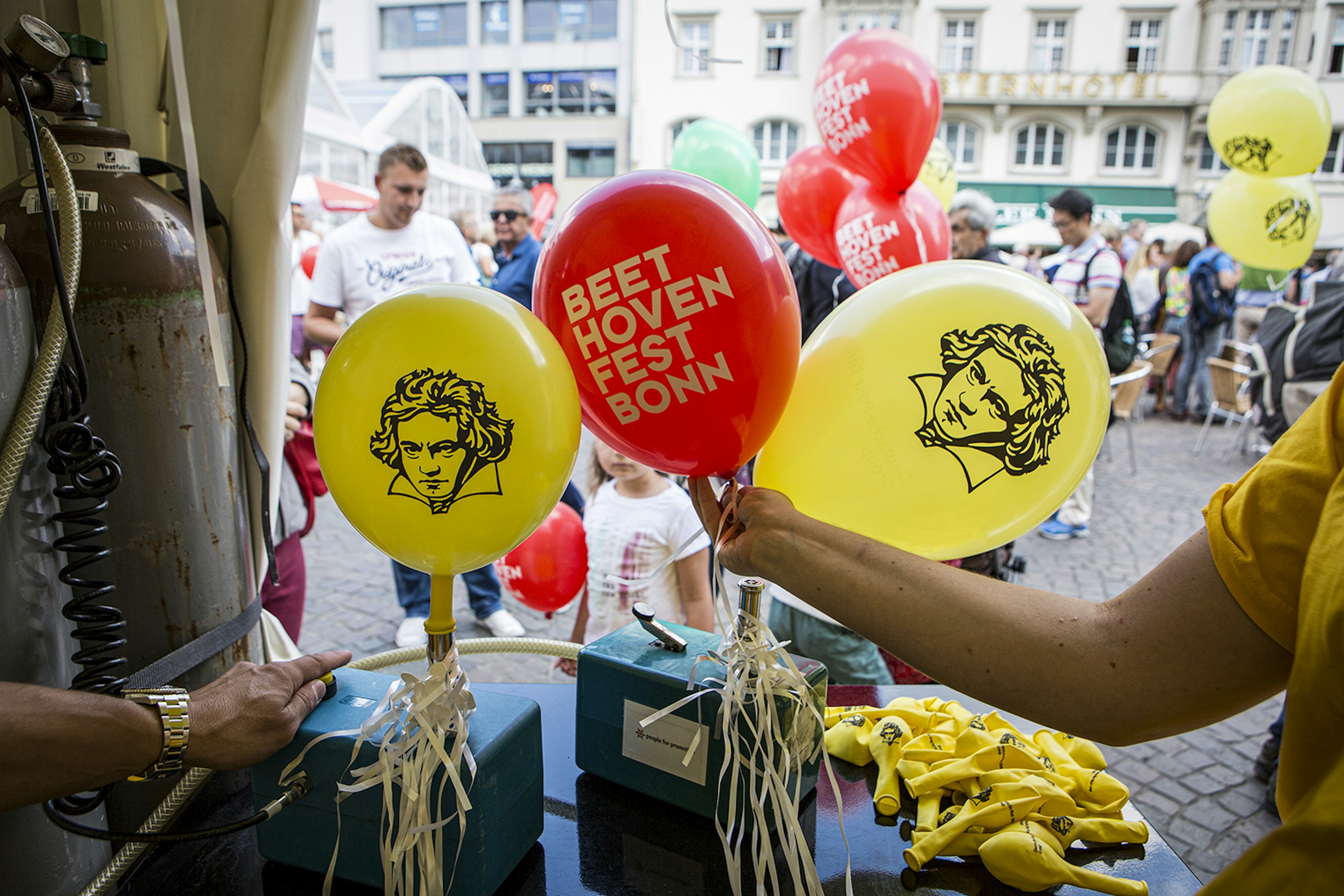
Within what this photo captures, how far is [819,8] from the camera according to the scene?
939 inches

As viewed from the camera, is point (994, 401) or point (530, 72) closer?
point (994, 401)

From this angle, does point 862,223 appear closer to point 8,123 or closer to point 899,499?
point 899,499

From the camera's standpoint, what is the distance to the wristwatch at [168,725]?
0.96 metres

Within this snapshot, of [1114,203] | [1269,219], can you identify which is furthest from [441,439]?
[1114,203]

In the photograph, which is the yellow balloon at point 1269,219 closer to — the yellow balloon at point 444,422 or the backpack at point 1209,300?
the backpack at point 1209,300

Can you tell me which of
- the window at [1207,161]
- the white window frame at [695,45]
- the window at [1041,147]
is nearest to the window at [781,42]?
the white window frame at [695,45]

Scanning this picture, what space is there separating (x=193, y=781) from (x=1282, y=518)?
1437 millimetres

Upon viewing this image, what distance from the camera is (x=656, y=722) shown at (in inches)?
46.8

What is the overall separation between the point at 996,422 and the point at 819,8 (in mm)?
26725

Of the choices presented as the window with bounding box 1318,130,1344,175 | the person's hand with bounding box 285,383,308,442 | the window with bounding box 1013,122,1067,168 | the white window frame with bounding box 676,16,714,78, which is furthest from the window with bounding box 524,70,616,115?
the person's hand with bounding box 285,383,308,442

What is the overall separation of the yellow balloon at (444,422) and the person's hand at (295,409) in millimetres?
1239

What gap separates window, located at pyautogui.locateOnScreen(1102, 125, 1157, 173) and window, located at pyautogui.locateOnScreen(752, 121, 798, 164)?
965 cm

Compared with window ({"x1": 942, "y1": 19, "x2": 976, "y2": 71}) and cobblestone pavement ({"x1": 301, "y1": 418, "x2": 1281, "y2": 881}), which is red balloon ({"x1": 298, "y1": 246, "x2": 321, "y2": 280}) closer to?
cobblestone pavement ({"x1": 301, "y1": 418, "x2": 1281, "y2": 881})

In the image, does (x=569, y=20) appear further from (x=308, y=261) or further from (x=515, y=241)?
(x=515, y=241)
